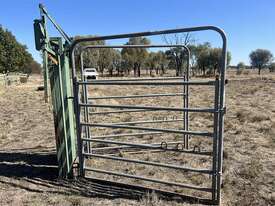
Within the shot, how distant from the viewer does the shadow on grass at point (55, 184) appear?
12.1 feet

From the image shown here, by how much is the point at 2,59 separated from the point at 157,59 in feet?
96.4

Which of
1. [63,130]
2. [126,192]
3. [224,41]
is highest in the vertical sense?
[224,41]

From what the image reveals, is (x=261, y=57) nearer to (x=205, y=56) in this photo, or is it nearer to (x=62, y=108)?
(x=205, y=56)

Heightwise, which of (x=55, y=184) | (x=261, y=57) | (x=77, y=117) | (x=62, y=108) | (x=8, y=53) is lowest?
(x=55, y=184)

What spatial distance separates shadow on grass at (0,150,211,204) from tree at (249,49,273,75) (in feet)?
294

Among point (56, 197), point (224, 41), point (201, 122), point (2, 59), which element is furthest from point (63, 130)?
point (2, 59)

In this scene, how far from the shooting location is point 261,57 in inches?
3428

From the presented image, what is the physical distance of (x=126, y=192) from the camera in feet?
→ 12.4

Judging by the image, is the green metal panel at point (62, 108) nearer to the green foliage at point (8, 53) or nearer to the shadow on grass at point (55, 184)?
the shadow on grass at point (55, 184)

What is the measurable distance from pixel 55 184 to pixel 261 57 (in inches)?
3662

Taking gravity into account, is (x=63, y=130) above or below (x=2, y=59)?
below

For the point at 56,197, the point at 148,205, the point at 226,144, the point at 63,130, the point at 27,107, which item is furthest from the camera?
the point at 27,107

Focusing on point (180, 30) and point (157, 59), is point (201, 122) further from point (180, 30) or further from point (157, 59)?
point (157, 59)

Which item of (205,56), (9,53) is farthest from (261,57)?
(9,53)
